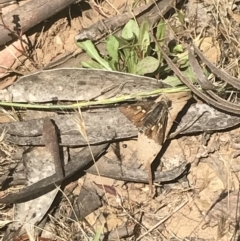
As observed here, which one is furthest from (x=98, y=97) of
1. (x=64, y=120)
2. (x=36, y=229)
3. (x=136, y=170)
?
(x=36, y=229)

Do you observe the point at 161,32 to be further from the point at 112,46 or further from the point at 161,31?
the point at 112,46

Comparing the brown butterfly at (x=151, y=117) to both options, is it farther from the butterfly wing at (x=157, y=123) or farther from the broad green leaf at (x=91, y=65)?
the broad green leaf at (x=91, y=65)

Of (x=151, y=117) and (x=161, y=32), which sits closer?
(x=151, y=117)

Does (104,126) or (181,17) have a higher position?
(181,17)

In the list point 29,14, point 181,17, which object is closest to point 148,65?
point 181,17

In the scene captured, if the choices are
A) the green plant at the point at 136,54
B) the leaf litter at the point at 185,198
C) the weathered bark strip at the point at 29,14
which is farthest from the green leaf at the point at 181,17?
the weathered bark strip at the point at 29,14

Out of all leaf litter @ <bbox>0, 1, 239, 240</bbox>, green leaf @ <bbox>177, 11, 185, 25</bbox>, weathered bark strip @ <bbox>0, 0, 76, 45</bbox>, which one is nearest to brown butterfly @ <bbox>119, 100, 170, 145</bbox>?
leaf litter @ <bbox>0, 1, 239, 240</bbox>

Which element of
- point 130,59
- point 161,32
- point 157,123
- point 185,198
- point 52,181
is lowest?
point 185,198
